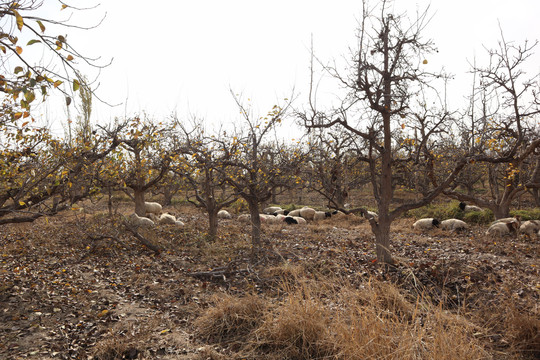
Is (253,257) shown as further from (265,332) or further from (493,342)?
(493,342)

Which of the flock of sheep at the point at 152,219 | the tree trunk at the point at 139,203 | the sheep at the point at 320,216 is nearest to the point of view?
the flock of sheep at the point at 152,219

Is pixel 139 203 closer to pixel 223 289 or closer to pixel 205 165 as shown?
pixel 205 165

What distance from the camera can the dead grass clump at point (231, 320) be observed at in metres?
5.33

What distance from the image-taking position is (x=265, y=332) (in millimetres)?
4941

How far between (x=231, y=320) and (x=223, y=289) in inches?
85.6

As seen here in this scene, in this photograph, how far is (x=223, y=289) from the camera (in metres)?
7.66

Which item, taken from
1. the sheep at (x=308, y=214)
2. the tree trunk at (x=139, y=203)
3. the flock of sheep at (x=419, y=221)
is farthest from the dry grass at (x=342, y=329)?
the sheep at (x=308, y=214)

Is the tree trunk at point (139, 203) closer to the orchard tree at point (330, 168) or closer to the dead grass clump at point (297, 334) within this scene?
the orchard tree at point (330, 168)

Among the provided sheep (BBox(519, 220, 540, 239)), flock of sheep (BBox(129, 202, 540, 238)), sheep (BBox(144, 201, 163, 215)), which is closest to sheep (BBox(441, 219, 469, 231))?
flock of sheep (BBox(129, 202, 540, 238))

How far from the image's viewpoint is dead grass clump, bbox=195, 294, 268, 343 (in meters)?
5.33

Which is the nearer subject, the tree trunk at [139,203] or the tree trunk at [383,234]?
the tree trunk at [383,234]

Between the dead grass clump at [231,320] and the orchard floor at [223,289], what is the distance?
0.02m

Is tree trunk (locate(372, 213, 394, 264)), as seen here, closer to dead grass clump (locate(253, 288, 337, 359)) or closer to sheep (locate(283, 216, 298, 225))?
dead grass clump (locate(253, 288, 337, 359))

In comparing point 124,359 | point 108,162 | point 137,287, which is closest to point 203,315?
point 124,359
